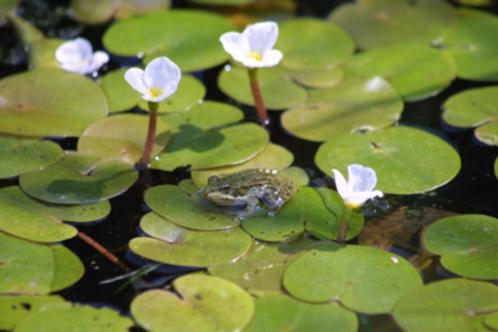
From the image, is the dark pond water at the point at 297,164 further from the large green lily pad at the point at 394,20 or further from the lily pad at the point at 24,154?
the large green lily pad at the point at 394,20

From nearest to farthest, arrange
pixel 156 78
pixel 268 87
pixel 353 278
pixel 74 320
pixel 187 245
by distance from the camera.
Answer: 1. pixel 74 320
2. pixel 353 278
3. pixel 187 245
4. pixel 156 78
5. pixel 268 87

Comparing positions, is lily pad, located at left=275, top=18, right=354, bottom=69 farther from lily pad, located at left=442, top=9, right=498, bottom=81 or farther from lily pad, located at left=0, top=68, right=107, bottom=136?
lily pad, located at left=0, top=68, right=107, bottom=136

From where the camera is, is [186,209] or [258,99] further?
[258,99]

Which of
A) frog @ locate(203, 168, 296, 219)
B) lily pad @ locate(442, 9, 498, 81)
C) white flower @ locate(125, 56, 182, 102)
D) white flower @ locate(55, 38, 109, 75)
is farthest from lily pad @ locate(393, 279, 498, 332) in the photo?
white flower @ locate(55, 38, 109, 75)

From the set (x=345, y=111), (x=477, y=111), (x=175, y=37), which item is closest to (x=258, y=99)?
(x=345, y=111)

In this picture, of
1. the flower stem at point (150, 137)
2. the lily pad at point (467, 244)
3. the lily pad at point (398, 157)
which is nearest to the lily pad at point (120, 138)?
the flower stem at point (150, 137)

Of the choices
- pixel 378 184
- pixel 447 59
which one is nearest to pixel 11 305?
pixel 378 184

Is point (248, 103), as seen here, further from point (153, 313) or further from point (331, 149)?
point (153, 313)

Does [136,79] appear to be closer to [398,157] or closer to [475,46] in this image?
[398,157]
